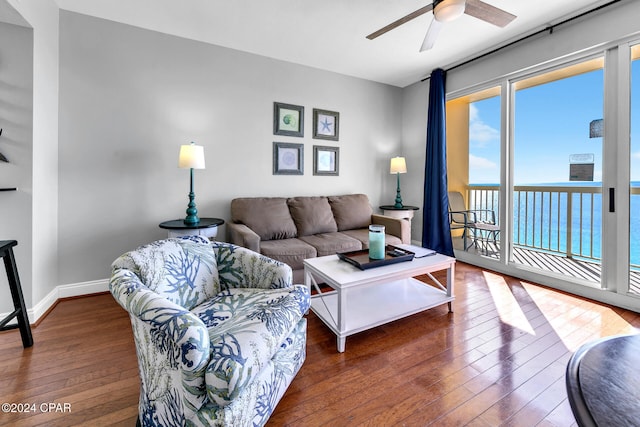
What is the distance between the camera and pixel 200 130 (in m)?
2.97

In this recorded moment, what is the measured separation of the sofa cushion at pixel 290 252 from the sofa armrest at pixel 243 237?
0.13m

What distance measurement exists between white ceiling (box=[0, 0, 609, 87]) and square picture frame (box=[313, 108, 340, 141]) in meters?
0.60

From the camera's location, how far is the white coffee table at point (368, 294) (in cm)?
176

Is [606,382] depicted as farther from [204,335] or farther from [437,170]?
[437,170]

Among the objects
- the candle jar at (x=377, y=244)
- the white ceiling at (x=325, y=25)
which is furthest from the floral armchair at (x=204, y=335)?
the white ceiling at (x=325, y=25)

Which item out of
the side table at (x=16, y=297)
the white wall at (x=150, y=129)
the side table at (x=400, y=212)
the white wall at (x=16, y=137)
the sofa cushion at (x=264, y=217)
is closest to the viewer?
the side table at (x=16, y=297)

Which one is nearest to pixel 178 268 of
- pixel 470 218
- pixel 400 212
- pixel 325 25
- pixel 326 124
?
pixel 325 25

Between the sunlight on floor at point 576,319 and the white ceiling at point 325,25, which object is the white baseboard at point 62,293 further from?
the sunlight on floor at point 576,319

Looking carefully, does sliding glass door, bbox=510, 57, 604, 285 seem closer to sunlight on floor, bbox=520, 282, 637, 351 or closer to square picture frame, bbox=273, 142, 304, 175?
sunlight on floor, bbox=520, 282, 637, 351

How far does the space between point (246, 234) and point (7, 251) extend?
4.89 ft

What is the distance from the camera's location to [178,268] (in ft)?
4.63

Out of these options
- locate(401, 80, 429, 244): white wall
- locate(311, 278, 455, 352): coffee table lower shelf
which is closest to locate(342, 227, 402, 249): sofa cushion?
Answer: locate(311, 278, 455, 352): coffee table lower shelf

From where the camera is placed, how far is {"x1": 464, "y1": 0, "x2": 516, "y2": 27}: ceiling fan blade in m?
1.89

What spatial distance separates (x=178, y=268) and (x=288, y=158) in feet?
7.54
